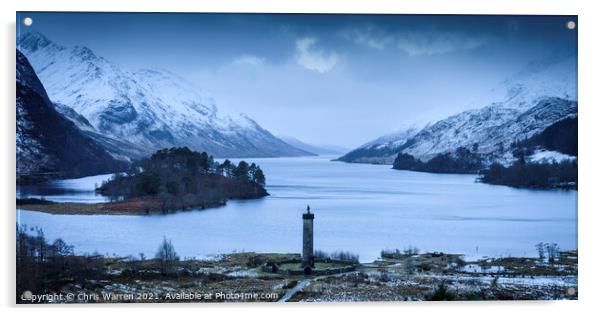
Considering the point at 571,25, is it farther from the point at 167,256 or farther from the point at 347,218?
the point at 167,256

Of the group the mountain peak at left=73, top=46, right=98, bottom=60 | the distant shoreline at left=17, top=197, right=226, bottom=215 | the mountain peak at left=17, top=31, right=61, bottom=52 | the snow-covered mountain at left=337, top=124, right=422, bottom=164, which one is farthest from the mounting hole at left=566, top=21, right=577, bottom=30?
the mountain peak at left=17, top=31, right=61, bottom=52

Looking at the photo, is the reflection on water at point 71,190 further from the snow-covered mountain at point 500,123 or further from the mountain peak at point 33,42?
the snow-covered mountain at point 500,123

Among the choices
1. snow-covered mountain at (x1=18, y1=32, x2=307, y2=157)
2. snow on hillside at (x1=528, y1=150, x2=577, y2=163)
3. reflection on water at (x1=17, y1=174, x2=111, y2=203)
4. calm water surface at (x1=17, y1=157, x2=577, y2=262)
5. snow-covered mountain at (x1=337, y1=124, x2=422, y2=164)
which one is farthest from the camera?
snow-covered mountain at (x1=337, y1=124, x2=422, y2=164)

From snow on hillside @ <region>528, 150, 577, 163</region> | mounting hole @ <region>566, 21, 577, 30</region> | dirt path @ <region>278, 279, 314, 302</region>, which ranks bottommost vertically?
dirt path @ <region>278, 279, 314, 302</region>

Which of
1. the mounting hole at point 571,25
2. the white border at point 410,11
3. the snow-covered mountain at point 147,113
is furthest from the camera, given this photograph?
the snow-covered mountain at point 147,113

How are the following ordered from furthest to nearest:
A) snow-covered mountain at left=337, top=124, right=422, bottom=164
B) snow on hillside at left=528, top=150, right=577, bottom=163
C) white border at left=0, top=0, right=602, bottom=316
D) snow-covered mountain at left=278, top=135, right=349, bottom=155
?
1. snow-covered mountain at left=278, top=135, right=349, bottom=155
2. snow-covered mountain at left=337, top=124, right=422, bottom=164
3. snow on hillside at left=528, top=150, right=577, bottom=163
4. white border at left=0, top=0, right=602, bottom=316

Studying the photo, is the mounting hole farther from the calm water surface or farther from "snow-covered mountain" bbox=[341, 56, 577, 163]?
the calm water surface

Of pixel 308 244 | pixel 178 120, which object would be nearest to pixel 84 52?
pixel 178 120

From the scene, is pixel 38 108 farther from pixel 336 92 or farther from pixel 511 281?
pixel 511 281

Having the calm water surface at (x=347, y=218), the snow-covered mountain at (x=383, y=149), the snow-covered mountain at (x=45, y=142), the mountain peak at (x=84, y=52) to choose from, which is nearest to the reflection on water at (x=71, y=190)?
the calm water surface at (x=347, y=218)
